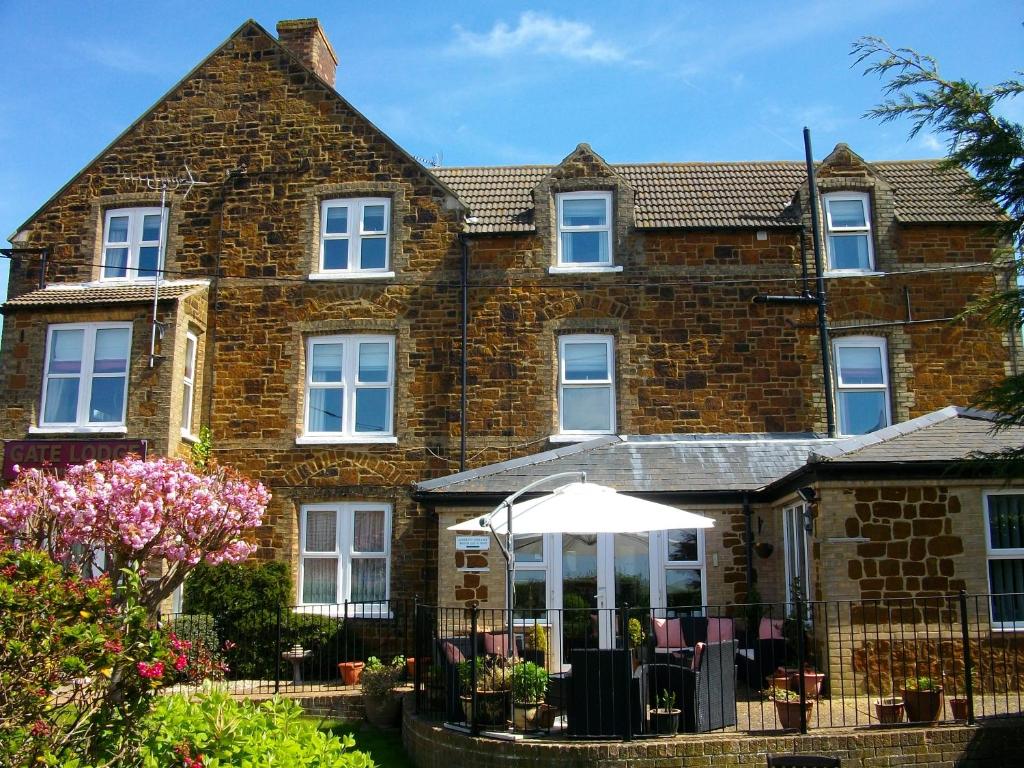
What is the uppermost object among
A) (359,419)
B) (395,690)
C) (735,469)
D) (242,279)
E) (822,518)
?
(242,279)

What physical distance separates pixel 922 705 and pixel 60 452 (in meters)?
14.7

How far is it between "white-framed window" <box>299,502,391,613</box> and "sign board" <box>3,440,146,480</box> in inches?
133

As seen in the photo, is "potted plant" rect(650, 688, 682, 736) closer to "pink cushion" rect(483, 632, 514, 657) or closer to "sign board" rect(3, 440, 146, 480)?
"pink cushion" rect(483, 632, 514, 657)

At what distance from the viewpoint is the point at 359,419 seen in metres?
19.3

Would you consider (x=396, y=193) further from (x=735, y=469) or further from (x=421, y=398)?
(x=735, y=469)

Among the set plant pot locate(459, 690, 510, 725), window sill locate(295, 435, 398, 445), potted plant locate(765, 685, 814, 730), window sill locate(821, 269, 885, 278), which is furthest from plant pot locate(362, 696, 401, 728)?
window sill locate(821, 269, 885, 278)

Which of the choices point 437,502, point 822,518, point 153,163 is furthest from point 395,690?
point 153,163

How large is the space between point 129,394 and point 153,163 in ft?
17.5

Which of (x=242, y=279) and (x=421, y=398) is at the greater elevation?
(x=242, y=279)

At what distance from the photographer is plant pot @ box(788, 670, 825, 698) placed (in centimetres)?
1162

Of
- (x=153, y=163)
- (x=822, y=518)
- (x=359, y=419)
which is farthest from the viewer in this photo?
(x=153, y=163)

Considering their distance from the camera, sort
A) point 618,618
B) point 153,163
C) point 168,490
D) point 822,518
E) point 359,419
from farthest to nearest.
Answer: point 153,163 < point 359,419 < point 618,618 < point 168,490 < point 822,518

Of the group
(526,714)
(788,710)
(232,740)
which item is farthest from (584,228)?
(232,740)

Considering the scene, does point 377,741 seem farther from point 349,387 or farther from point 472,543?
point 349,387
